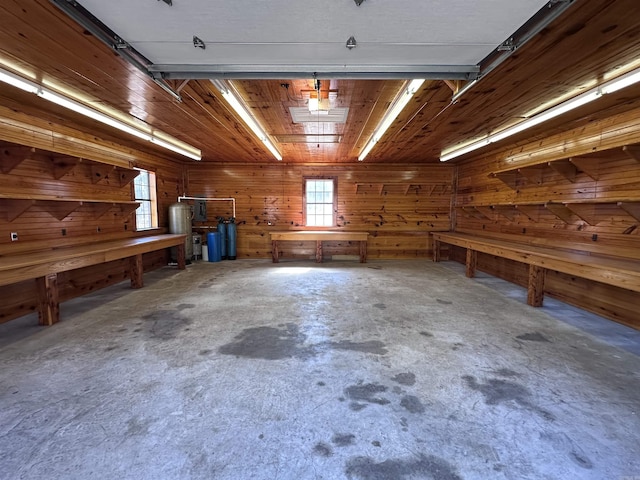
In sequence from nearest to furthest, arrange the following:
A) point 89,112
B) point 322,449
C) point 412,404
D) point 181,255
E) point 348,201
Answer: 1. point 322,449
2. point 412,404
3. point 89,112
4. point 181,255
5. point 348,201

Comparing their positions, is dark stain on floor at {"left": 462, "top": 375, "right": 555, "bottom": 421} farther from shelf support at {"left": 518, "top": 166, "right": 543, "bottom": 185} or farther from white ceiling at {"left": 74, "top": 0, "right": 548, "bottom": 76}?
shelf support at {"left": 518, "top": 166, "right": 543, "bottom": 185}

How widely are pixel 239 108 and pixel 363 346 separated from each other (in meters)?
2.96

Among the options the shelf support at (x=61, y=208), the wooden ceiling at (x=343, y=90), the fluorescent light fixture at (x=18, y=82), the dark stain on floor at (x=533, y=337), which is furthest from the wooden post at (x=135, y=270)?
the dark stain on floor at (x=533, y=337)

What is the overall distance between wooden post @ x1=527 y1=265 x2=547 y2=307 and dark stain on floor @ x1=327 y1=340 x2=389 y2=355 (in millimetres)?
2518

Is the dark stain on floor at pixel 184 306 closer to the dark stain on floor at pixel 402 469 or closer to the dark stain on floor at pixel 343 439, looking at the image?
the dark stain on floor at pixel 343 439

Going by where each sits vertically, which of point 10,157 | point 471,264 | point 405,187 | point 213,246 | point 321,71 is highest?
point 321,71

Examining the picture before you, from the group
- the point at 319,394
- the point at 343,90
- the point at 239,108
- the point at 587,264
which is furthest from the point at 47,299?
the point at 587,264

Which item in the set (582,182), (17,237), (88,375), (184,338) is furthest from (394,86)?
(17,237)

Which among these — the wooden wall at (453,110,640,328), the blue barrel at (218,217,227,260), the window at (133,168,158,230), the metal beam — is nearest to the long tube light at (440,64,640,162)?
the wooden wall at (453,110,640,328)

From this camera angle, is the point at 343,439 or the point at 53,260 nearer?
the point at 343,439

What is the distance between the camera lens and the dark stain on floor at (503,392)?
Result: 1819 mm

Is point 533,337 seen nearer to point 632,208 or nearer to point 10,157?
point 632,208

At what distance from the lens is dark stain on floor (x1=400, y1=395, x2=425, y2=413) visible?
1782 millimetres

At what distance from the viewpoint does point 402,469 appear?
1.37 meters
